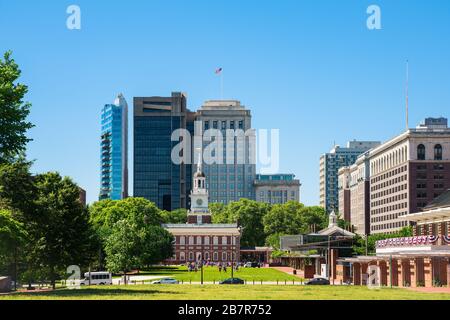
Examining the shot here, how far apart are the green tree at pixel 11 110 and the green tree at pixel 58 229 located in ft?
54.4

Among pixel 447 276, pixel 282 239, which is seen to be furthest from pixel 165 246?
pixel 447 276

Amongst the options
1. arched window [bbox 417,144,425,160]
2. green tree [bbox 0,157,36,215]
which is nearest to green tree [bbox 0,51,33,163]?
green tree [bbox 0,157,36,215]

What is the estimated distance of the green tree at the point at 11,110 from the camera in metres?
65.8

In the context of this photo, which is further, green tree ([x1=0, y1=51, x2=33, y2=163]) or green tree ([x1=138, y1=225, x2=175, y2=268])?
green tree ([x1=138, y1=225, x2=175, y2=268])

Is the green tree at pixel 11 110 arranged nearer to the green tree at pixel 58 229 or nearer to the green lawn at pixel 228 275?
the green tree at pixel 58 229

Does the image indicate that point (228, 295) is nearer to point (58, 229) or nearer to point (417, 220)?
point (58, 229)

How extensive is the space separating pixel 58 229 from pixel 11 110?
22843 mm

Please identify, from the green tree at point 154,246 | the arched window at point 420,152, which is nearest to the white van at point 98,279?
the green tree at point 154,246

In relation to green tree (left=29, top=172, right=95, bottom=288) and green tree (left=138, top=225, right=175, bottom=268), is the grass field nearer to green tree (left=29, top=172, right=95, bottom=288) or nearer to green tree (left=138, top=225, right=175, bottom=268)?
green tree (left=29, top=172, right=95, bottom=288)

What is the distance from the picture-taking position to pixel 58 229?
86.4 meters

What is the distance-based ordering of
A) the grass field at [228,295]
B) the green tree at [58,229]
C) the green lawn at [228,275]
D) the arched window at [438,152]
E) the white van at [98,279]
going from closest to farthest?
1. the grass field at [228,295]
2. the green tree at [58,229]
3. the white van at [98,279]
4. the green lawn at [228,275]
5. the arched window at [438,152]

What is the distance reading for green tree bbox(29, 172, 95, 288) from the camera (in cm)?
8427

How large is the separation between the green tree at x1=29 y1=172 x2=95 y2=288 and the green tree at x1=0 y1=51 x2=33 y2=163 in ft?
54.4
